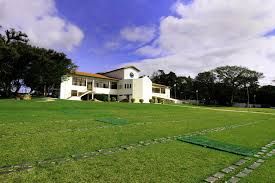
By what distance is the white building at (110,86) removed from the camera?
45.8 metres

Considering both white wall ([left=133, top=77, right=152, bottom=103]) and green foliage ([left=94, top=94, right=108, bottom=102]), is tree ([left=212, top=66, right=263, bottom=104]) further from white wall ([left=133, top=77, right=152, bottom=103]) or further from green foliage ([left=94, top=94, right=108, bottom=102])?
green foliage ([left=94, top=94, right=108, bottom=102])

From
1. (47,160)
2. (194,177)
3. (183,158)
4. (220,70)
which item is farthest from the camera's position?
(220,70)

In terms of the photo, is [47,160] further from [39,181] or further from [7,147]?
[7,147]

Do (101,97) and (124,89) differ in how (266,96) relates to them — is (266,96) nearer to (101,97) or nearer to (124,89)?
(124,89)

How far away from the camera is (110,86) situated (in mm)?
53562

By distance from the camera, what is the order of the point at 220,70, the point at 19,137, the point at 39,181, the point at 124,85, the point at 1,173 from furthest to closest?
1. the point at 220,70
2. the point at 124,85
3. the point at 19,137
4. the point at 1,173
5. the point at 39,181

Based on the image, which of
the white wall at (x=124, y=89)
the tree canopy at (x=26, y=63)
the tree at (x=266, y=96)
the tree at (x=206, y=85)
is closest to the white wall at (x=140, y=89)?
Result: the white wall at (x=124, y=89)

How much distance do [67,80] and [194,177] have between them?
42.8 m

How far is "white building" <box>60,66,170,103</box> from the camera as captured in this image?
4583 cm

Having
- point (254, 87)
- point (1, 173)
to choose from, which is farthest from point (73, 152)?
point (254, 87)

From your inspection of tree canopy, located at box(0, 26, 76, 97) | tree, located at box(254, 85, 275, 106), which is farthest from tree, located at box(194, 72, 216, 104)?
tree canopy, located at box(0, 26, 76, 97)

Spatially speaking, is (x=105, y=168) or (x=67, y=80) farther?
(x=67, y=80)

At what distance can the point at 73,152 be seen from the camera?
20.1ft

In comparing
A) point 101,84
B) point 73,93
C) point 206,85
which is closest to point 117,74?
point 101,84
